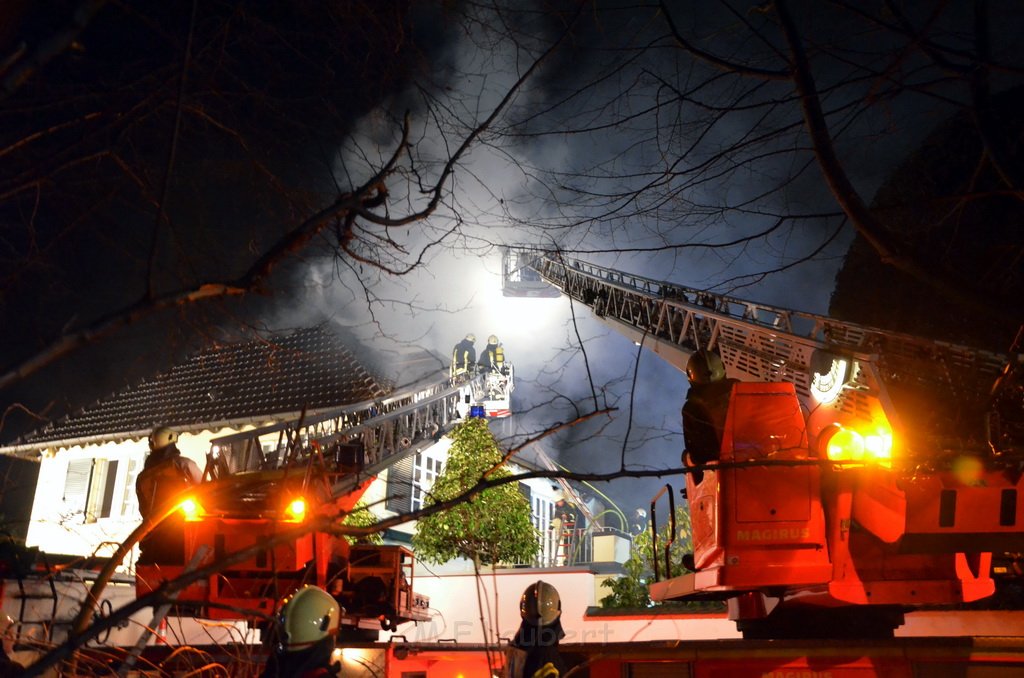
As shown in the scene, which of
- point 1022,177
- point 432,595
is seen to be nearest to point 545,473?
point 1022,177

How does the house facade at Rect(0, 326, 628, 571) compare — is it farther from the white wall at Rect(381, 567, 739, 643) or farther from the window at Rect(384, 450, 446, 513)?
the white wall at Rect(381, 567, 739, 643)

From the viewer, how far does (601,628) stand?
456 inches

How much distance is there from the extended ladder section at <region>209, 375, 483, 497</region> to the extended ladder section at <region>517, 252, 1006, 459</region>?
19.1 ft

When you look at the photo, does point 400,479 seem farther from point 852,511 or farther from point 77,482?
point 852,511

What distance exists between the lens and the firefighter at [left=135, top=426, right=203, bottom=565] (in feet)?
27.8

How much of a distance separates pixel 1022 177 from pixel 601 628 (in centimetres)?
874

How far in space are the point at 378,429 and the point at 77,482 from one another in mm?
8543

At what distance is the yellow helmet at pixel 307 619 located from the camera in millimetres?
5516

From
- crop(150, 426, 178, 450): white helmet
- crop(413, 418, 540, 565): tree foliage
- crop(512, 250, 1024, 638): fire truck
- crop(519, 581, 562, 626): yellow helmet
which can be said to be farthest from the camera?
crop(413, 418, 540, 565): tree foliage

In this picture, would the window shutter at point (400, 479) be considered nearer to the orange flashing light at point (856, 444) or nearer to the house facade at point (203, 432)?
the house facade at point (203, 432)

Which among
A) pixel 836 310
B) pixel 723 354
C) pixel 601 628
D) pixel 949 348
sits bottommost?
pixel 601 628

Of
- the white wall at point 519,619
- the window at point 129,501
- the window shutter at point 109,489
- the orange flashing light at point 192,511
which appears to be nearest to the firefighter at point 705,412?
the white wall at point 519,619

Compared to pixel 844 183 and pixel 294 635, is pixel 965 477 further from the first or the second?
pixel 294 635

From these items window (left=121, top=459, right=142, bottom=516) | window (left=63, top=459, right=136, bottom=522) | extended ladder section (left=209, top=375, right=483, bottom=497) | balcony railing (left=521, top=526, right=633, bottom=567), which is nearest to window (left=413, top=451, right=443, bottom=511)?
extended ladder section (left=209, top=375, right=483, bottom=497)
